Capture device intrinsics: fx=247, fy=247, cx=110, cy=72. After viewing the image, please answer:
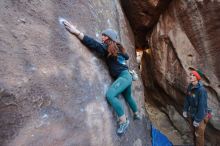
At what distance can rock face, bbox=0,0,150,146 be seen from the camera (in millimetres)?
2539

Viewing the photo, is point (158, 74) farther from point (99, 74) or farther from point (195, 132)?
point (99, 74)

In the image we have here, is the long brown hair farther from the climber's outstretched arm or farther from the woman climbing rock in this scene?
the climber's outstretched arm

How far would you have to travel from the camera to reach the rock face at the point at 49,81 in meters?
2.54

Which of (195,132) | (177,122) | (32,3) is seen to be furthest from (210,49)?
(32,3)

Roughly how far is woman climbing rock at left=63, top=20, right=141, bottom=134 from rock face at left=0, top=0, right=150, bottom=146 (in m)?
0.11

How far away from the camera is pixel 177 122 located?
27.1ft

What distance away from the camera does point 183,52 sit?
7012 millimetres

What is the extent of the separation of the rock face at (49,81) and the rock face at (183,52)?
354cm

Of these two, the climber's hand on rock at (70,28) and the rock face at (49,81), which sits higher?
the climber's hand on rock at (70,28)

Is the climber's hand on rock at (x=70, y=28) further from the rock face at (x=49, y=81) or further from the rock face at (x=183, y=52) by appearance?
the rock face at (x=183, y=52)

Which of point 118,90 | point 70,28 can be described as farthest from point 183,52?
point 70,28

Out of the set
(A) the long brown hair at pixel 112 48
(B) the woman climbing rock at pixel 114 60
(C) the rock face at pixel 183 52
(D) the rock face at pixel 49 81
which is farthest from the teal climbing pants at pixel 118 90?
(C) the rock face at pixel 183 52

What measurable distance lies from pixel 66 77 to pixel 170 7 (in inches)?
204

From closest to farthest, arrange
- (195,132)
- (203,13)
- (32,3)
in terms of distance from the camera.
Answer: (32,3) → (195,132) → (203,13)
